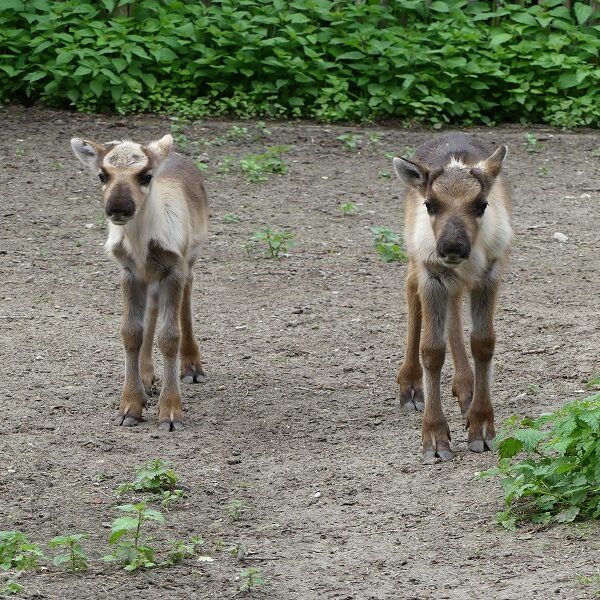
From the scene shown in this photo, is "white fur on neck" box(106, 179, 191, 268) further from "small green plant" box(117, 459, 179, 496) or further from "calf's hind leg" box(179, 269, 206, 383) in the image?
"small green plant" box(117, 459, 179, 496)

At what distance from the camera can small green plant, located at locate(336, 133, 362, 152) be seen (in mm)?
14688

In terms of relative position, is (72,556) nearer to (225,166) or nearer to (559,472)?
(559,472)

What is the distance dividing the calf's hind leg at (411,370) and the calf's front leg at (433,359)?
2.94 feet

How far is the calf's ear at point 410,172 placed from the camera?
7.32 metres

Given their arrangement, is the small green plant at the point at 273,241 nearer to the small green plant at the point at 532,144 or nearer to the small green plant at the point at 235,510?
the small green plant at the point at 532,144

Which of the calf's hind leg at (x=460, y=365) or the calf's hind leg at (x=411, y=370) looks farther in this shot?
the calf's hind leg at (x=411, y=370)

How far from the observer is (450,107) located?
15531mm

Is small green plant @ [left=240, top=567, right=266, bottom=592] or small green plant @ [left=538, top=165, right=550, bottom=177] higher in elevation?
small green plant @ [left=240, top=567, right=266, bottom=592]

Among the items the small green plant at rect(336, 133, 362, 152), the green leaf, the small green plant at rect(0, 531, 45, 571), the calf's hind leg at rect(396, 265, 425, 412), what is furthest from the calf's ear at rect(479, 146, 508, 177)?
the green leaf

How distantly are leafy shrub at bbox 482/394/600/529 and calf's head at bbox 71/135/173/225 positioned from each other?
283 centimetres

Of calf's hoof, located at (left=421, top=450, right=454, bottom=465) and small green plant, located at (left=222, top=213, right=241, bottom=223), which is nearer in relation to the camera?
calf's hoof, located at (left=421, top=450, right=454, bottom=465)

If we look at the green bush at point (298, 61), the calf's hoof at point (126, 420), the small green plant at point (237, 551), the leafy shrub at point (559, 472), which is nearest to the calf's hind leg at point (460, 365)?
the leafy shrub at point (559, 472)

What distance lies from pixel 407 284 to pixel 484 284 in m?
1.05

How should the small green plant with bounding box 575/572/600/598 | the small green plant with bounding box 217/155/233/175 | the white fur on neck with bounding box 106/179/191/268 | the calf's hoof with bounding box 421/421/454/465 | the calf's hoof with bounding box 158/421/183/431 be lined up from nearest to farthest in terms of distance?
the small green plant with bounding box 575/572/600/598, the calf's hoof with bounding box 421/421/454/465, the calf's hoof with bounding box 158/421/183/431, the white fur on neck with bounding box 106/179/191/268, the small green plant with bounding box 217/155/233/175
